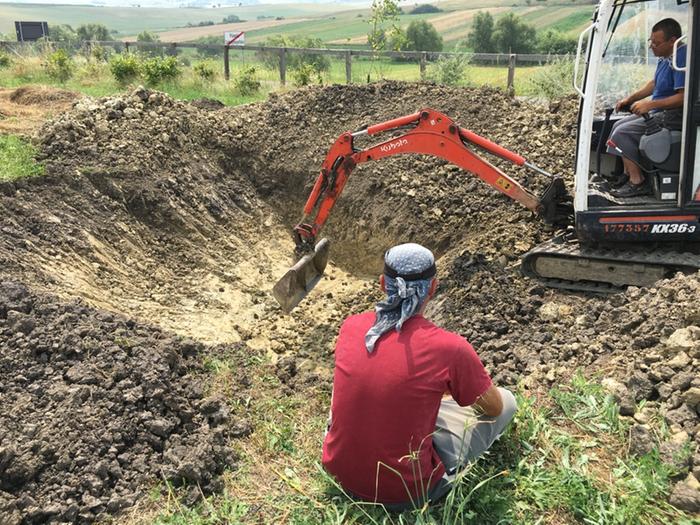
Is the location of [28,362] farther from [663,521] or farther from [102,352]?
[663,521]

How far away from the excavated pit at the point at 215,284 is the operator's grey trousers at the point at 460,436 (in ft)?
3.23

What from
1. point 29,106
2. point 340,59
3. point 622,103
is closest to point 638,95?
point 622,103

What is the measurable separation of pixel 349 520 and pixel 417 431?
0.64 meters

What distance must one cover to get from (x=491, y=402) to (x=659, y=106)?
3615 mm

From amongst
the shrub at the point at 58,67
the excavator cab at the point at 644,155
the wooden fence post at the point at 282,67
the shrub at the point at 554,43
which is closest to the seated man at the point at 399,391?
the excavator cab at the point at 644,155

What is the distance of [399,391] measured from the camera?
2998 mm

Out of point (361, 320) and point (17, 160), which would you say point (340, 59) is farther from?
point (361, 320)

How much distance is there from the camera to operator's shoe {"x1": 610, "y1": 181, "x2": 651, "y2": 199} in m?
5.96

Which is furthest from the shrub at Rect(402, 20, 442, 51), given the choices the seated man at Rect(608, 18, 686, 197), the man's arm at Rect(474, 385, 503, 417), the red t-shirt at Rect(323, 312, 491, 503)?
the red t-shirt at Rect(323, 312, 491, 503)

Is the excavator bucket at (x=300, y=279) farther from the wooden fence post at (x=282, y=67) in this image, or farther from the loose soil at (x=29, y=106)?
the wooden fence post at (x=282, y=67)

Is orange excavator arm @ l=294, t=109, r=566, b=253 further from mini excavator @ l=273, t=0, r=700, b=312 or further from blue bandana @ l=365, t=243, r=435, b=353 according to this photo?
blue bandana @ l=365, t=243, r=435, b=353

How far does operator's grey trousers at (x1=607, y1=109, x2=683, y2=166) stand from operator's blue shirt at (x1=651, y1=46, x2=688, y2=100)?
18cm

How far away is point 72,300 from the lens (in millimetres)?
5582

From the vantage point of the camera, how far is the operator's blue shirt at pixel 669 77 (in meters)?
5.23
